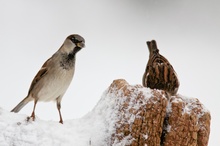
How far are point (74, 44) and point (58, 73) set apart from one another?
474mm

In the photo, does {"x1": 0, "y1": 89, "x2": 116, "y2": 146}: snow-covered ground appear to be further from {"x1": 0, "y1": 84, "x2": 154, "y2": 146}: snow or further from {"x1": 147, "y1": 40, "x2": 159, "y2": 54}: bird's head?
{"x1": 147, "y1": 40, "x2": 159, "y2": 54}: bird's head

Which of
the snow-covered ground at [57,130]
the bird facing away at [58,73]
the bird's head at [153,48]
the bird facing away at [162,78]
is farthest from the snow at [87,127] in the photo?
the bird facing away at [58,73]

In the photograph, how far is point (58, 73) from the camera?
6051 millimetres

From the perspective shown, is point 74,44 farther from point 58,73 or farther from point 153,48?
point 153,48

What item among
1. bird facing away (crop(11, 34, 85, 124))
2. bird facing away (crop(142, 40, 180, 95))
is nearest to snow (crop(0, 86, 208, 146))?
bird facing away (crop(142, 40, 180, 95))

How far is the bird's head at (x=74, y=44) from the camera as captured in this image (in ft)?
19.7

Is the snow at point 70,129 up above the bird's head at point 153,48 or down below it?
below

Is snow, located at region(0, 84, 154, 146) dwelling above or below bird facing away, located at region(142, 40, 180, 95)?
below

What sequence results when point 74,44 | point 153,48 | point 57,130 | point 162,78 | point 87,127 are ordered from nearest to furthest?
1. point 57,130
2. point 87,127
3. point 162,78
4. point 153,48
5. point 74,44

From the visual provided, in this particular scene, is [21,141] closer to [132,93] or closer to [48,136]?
[48,136]

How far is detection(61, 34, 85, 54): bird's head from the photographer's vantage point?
600 centimetres

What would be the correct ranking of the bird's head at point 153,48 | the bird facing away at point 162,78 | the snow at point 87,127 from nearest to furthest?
the snow at point 87,127 → the bird facing away at point 162,78 → the bird's head at point 153,48

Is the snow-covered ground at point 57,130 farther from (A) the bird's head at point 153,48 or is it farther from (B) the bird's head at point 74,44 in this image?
(B) the bird's head at point 74,44

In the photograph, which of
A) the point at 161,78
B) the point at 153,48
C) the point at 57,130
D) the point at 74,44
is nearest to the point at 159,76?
the point at 161,78
